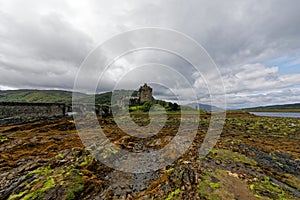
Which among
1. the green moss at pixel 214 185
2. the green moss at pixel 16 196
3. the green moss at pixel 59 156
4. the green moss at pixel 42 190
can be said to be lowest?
the green moss at pixel 16 196

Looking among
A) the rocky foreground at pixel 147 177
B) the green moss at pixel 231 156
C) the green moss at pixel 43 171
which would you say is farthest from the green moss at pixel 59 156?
the green moss at pixel 231 156

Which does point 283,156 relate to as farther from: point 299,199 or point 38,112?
point 38,112

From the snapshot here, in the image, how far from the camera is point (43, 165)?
7000mm

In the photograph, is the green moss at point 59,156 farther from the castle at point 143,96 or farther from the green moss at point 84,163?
the castle at point 143,96

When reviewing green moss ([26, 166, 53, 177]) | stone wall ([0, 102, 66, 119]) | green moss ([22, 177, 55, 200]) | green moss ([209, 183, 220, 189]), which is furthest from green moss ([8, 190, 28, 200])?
stone wall ([0, 102, 66, 119])

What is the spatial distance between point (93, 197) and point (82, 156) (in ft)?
10.9

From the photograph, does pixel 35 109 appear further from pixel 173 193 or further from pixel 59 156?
pixel 173 193

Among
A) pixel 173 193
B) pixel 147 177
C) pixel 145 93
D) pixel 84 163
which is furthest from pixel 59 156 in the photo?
pixel 145 93

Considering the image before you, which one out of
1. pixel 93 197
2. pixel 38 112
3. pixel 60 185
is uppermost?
pixel 38 112

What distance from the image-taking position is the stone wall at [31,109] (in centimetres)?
1573

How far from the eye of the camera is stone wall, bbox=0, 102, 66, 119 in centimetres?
1573

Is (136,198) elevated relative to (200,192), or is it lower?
lower

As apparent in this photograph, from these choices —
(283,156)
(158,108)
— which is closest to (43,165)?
(283,156)

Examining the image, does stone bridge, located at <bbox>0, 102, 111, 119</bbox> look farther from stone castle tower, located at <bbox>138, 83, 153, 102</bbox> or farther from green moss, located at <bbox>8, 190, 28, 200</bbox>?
stone castle tower, located at <bbox>138, 83, 153, 102</bbox>
